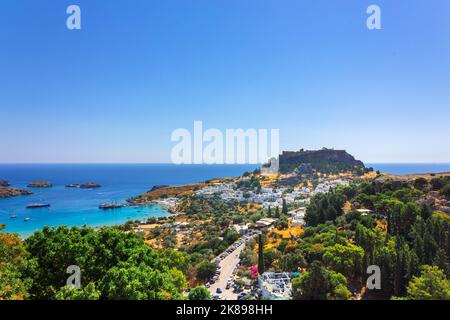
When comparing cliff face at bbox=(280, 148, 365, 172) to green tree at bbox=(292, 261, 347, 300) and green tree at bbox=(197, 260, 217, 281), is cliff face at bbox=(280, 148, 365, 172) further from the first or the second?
green tree at bbox=(292, 261, 347, 300)

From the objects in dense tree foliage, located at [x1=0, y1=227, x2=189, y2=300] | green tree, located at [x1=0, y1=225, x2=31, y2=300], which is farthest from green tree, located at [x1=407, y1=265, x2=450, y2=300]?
green tree, located at [x1=0, y1=225, x2=31, y2=300]

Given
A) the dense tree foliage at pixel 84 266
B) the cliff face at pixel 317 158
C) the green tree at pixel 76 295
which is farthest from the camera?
the cliff face at pixel 317 158

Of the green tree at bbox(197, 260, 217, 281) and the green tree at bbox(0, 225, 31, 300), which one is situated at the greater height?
the green tree at bbox(0, 225, 31, 300)

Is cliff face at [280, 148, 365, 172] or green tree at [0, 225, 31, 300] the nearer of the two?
green tree at [0, 225, 31, 300]

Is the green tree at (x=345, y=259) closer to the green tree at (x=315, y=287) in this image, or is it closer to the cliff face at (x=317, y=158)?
the green tree at (x=315, y=287)

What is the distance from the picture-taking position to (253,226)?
3550 cm

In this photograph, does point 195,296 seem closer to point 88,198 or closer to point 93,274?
point 93,274

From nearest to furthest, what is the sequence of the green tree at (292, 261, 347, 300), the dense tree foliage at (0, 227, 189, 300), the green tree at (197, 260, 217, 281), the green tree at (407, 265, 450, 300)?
the dense tree foliage at (0, 227, 189, 300) → the green tree at (407, 265, 450, 300) → the green tree at (292, 261, 347, 300) → the green tree at (197, 260, 217, 281)

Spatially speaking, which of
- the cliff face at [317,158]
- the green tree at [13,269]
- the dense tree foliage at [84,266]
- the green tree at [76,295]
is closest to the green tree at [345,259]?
the dense tree foliage at [84,266]

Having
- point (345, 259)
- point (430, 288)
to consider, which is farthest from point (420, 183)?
point (430, 288)
